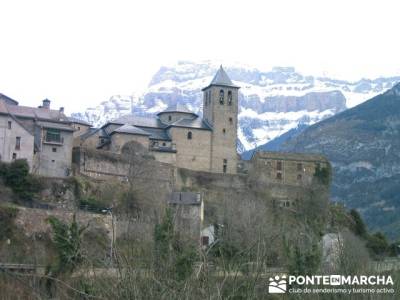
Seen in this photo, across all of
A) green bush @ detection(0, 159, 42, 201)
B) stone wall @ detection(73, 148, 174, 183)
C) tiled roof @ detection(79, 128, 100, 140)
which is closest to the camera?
green bush @ detection(0, 159, 42, 201)

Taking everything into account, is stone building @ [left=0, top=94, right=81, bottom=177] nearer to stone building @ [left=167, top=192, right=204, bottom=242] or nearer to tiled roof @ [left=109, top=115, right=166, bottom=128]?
stone building @ [left=167, top=192, right=204, bottom=242]

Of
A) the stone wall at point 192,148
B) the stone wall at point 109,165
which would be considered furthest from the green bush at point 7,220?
the stone wall at point 192,148

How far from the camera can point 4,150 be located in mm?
67125

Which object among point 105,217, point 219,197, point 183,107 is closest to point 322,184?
point 219,197

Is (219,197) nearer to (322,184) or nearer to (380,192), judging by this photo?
(322,184)

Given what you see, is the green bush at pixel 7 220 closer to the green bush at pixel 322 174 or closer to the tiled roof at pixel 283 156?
the tiled roof at pixel 283 156

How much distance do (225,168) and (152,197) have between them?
16836 millimetres

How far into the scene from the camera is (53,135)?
71.8 m

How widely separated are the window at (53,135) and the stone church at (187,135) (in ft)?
23.8

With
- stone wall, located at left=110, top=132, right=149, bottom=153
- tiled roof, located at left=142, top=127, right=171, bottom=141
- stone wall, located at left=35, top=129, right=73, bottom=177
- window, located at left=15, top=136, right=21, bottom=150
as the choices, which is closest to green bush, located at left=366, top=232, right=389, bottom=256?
tiled roof, located at left=142, top=127, right=171, bottom=141

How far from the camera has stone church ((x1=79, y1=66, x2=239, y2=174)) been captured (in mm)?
79812

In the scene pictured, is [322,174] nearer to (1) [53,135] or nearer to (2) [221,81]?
(2) [221,81]

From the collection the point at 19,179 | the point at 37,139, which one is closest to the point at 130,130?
the point at 37,139

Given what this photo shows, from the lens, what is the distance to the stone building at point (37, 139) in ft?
222
